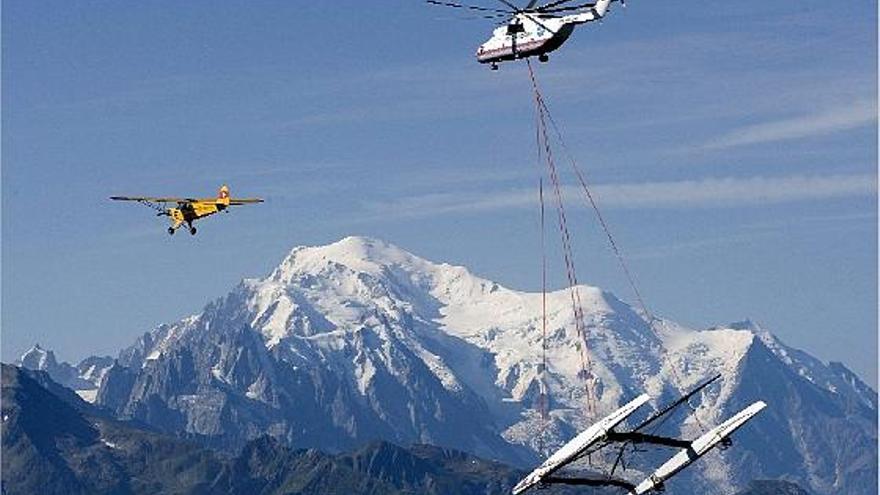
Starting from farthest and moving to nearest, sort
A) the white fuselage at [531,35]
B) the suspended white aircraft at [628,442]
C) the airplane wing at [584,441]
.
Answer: the white fuselage at [531,35] → the airplane wing at [584,441] → the suspended white aircraft at [628,442]

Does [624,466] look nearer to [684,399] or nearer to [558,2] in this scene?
[684,399]

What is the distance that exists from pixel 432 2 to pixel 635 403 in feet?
140

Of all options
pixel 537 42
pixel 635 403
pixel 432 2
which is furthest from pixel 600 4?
pixel 635 403

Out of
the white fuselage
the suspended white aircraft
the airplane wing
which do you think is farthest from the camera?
the white fuselage

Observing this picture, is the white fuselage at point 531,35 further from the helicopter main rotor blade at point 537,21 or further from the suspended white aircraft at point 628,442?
the suspended white aircraft at point 628,442

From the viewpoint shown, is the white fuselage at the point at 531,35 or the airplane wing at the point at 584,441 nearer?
the airplane wing at the point at 584,441

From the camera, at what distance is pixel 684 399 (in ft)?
553

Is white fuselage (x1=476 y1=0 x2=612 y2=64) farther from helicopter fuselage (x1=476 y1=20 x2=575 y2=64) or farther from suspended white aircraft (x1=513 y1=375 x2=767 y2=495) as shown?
suspended white aircraft (x1=513 y1=375 x2=767 y2=495)

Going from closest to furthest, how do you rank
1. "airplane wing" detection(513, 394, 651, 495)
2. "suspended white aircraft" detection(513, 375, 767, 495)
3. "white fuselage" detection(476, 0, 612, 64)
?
"suspended white aircraft" detection(513, 375, 767, 495)
"airplane wing" detection(513, 394, 651, 495)
"white fuselage" detection(476, 0, 612, 64)

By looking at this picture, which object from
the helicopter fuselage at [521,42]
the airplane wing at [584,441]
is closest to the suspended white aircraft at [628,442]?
the airplane wing at [584,441]

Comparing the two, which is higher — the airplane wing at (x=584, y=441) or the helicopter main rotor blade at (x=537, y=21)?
the helicopter main rotor blade at (x=537, y=21)

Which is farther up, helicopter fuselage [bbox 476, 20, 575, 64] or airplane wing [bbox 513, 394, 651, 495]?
helicopter fuselage [bbox 476, 20, 575, 64]

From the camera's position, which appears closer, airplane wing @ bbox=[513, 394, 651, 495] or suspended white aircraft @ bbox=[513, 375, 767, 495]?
suspended white aircraft @ bbox=[513, 375, 767, 495]

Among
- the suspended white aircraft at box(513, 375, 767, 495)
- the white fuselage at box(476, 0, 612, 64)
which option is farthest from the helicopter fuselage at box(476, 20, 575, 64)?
the suspended white aircraft at box(513, 375, 767, 495)
